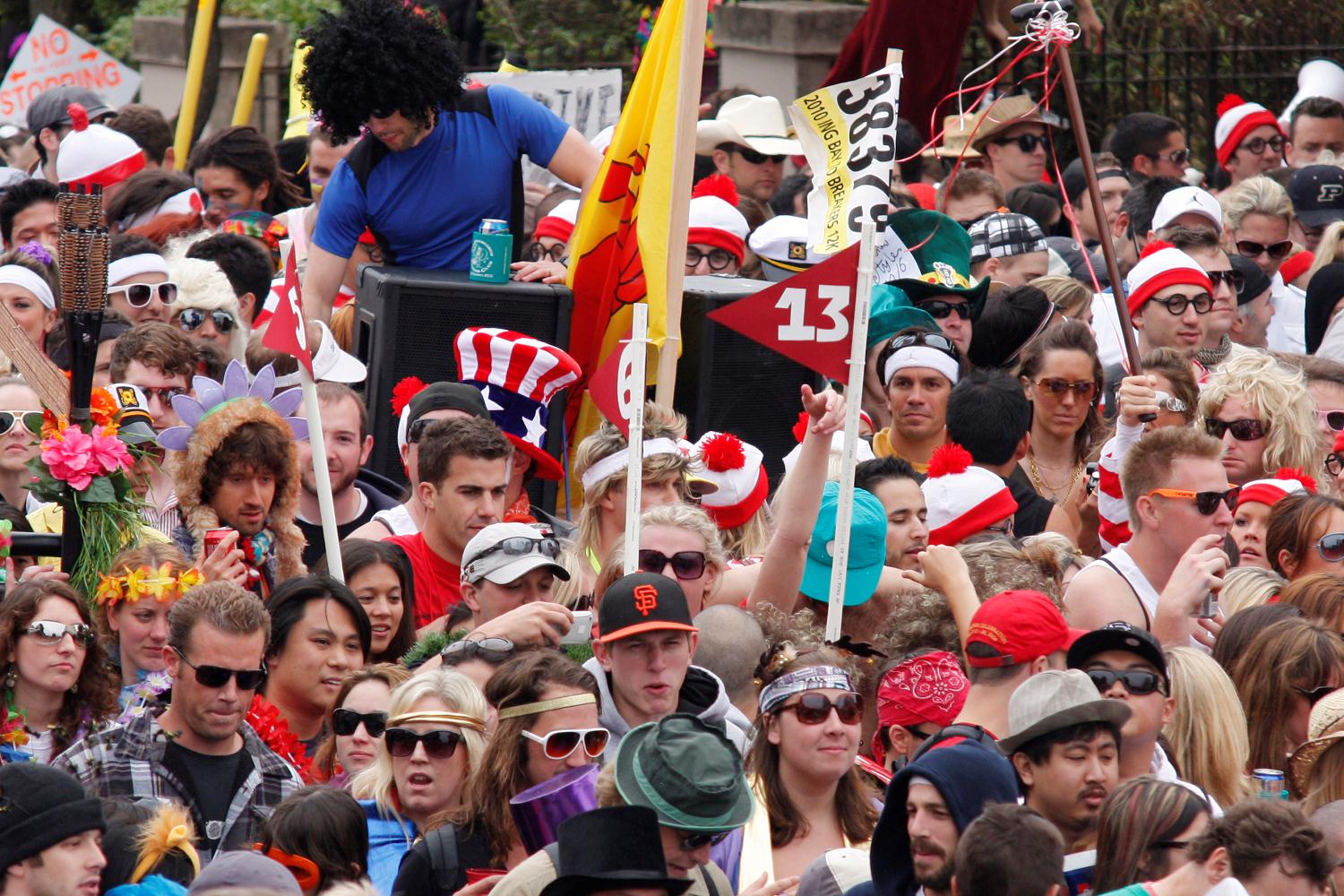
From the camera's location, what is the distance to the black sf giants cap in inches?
206

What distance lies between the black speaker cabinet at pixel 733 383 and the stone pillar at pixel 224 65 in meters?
8.65

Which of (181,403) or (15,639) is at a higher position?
(181,403)

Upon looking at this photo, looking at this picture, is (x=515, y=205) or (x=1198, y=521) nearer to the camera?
(x=1198, y=521)

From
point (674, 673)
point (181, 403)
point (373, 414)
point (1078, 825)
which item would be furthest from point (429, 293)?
point (1078, 825)


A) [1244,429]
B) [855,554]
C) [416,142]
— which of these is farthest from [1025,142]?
[855,554]

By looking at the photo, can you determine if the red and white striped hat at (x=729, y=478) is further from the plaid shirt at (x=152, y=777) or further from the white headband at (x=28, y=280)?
the white headband at (x=28, y=280)

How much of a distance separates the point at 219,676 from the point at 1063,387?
3726mm

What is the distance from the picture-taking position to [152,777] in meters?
5.21

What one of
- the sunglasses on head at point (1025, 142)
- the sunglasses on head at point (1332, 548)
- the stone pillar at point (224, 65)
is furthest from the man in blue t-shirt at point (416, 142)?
the stone pillar at point (224, 65)

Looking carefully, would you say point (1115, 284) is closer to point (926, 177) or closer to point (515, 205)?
point (515, 205)

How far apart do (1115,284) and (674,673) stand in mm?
3208

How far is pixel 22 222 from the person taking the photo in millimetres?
9523

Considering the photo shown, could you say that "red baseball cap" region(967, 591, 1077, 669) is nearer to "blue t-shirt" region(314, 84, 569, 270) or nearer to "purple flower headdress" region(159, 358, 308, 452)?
"purple flower headdress" region(159, 358, 308, 452)

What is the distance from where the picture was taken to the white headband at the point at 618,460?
6.59m
